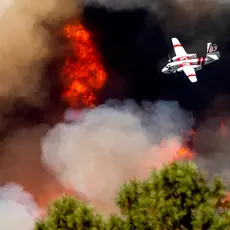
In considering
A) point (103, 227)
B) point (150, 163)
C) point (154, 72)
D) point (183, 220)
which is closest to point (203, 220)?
point (183, 220)

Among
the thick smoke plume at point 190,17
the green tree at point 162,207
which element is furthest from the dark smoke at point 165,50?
the green tree at point 162,207

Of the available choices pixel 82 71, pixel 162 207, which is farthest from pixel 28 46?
pixel 162 207

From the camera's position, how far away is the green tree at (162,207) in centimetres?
2083

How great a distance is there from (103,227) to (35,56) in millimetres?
49053

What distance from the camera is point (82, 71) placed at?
68875 mm

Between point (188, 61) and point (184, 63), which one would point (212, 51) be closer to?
point (188, 61)

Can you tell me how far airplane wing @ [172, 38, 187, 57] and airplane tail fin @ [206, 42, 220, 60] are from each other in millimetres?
3597

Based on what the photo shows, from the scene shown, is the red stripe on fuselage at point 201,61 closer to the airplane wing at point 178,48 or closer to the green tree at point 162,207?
the airplane wing at point 178,48

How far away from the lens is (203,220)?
20.1m

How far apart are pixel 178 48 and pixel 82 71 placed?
14074mm

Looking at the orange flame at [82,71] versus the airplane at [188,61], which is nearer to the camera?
the airplane at [188,61]

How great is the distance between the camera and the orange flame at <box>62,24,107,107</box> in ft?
219

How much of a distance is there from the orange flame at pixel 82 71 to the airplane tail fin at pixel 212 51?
14608 millimetres

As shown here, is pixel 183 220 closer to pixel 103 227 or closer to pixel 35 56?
pixel 103 227
